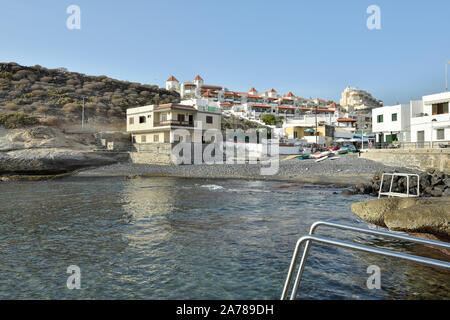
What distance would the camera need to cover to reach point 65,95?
71.8 m

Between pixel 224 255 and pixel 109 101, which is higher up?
pixel 109 101

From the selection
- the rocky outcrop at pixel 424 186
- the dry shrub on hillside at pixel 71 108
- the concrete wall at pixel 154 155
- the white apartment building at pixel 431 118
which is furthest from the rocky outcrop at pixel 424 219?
the dry shrub on hillside at pixel 71 108

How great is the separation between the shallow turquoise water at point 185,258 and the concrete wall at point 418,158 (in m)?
19.5

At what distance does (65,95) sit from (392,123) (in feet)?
225

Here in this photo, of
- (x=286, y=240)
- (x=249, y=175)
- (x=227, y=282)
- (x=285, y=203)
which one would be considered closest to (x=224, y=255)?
(x=227, y=282)

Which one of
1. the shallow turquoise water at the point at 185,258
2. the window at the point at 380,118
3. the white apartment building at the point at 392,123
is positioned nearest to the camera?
the shallow turquoise water at the point at 185,258

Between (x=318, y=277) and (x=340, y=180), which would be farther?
(x=340, y=180)

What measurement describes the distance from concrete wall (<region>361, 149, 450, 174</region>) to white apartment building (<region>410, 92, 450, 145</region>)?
744 centimetres

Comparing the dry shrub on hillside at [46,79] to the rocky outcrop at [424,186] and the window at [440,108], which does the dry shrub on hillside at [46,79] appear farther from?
the window at [440,108]

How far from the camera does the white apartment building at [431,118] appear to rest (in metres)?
36.3

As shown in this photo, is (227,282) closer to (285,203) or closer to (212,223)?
(212,223)

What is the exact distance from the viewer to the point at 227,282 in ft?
20.2

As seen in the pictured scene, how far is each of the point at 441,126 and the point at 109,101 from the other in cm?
6937

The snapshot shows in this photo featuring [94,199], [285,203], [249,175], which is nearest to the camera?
[285,203]
